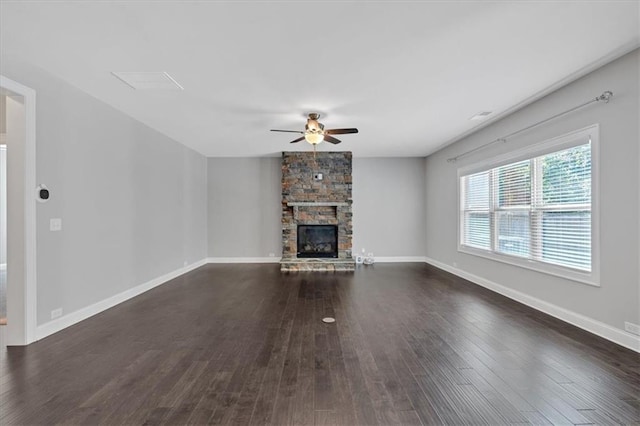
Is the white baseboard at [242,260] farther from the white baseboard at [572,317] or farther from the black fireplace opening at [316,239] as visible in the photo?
the white baseboard at [572,317]

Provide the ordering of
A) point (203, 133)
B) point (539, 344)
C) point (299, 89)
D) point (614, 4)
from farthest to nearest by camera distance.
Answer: point (203, 133), point (299, 89), point (539, 344), point (614, 4)

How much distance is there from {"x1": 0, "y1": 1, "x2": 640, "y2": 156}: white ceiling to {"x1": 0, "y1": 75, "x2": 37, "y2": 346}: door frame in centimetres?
42

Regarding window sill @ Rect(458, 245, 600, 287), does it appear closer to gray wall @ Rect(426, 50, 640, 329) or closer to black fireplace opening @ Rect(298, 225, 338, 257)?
gray wall @ Rect(426, 50, 640, 329)

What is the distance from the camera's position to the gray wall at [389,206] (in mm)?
7230

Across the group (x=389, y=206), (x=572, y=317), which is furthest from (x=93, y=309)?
(x=389, y=206)

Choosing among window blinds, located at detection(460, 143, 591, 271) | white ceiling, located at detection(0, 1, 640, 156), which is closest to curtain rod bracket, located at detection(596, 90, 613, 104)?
white ceiling, located at detection(0, 1, 640, 156)

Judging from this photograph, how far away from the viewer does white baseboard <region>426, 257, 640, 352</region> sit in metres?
2.54

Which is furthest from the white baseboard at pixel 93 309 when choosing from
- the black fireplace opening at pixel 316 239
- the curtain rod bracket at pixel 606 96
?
the curtain rod bracket at pixel 606 96

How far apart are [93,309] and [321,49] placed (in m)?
3.97

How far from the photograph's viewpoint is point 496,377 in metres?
2.09

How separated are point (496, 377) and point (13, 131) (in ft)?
15.6

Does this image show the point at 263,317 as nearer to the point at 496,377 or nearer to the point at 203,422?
the point at 203,422

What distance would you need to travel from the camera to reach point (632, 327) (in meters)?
2.50

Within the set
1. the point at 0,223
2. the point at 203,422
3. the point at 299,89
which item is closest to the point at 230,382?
the point at 203,422
